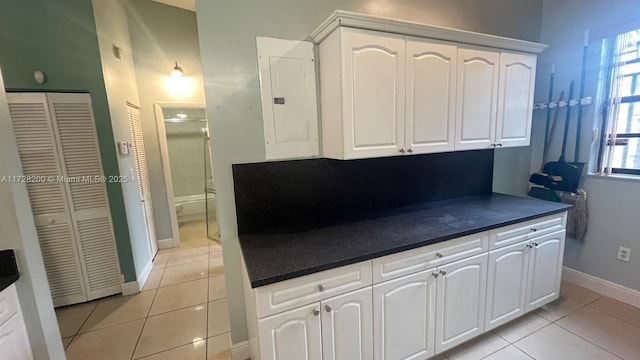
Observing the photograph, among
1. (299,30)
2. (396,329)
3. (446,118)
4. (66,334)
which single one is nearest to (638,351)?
(396,329)

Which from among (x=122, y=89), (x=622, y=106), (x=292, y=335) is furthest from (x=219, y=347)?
(x=622, y=106)

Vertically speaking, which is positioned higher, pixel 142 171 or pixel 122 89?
pixel 122 89

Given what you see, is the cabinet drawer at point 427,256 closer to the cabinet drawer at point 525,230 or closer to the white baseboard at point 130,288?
the cabinet drawer at point 525,230

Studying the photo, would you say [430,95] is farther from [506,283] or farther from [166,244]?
[166,244]

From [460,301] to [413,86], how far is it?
4.65 ft

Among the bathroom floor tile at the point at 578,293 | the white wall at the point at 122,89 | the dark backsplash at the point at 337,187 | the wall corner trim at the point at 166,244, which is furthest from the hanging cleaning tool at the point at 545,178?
the wall corner trim at the point at 166,244

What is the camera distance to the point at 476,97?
1.95m

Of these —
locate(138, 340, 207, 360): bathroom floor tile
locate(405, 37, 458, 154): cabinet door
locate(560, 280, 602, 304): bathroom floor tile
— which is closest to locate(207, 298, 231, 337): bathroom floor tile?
locate(138, 340, 207, 360): bathroom floor tile

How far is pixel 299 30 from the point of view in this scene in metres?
1.73

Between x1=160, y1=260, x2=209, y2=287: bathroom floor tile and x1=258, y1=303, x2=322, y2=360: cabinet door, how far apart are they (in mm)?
2122

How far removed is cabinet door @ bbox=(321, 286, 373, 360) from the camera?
4.48 feet

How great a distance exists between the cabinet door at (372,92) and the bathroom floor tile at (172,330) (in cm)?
189

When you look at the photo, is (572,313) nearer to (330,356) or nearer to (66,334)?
(330,356)

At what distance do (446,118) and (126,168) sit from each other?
304 centimetres
